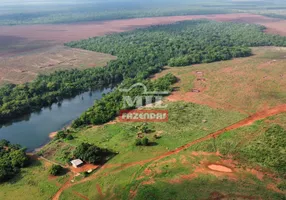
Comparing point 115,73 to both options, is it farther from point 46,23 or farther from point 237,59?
point 46,23

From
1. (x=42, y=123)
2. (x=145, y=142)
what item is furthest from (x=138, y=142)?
(x=42, y=123)

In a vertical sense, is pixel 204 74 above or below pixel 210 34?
below

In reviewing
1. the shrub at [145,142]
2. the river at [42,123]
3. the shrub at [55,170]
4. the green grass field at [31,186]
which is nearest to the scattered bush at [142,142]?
the shrub at [145,142]

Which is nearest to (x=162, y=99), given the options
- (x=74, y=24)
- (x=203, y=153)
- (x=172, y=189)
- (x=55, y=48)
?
(x=203, y=153)

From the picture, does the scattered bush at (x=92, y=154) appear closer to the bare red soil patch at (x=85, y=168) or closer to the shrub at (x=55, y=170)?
the bare red soil patch at (x=85, y=168)

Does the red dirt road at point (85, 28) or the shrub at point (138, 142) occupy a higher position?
the red dirt road at point (85, 28)

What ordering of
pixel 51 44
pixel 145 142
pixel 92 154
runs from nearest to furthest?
pixel 92 154, pixel 145 142, pixel 51 44

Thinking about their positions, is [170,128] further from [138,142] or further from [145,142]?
[138,142]
